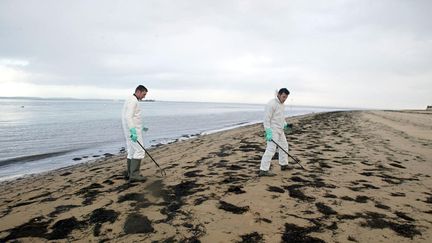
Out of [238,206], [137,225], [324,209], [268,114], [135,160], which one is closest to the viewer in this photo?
[137,225]

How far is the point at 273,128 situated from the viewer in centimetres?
742

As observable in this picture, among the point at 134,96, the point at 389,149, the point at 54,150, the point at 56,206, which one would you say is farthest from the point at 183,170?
the point at 54,150

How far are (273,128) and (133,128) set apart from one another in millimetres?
3593

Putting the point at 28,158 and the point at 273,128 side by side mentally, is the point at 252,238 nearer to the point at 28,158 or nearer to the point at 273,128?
the point at 273,128

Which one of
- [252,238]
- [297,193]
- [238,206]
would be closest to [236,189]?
[238,206]

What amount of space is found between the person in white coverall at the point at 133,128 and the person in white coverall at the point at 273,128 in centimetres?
311

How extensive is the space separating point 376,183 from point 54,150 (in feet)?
56.1

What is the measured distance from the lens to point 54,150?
1686cm

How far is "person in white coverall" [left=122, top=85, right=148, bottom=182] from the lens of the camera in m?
6.76

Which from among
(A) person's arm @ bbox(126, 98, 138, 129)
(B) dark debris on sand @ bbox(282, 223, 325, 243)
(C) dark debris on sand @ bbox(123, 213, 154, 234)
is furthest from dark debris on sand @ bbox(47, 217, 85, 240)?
(B) dark debris on sand @ bbox(282, 223, 325, 243)

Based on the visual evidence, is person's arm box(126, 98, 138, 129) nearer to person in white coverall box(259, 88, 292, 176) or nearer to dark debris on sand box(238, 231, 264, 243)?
person in white coverall box(259, 88, 292, 176)

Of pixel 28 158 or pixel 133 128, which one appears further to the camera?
pixel 28 158

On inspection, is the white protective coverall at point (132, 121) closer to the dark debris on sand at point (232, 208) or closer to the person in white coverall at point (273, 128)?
the dark debris on sand at point (232, 208)

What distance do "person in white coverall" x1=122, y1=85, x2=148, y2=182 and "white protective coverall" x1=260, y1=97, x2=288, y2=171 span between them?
10.2 feet
